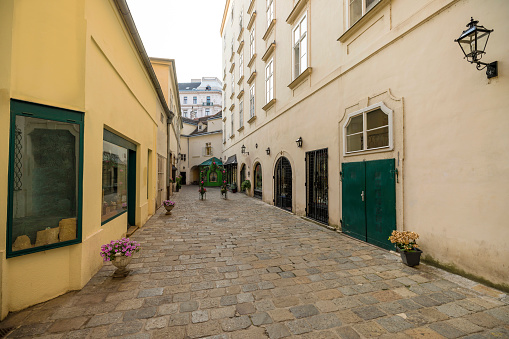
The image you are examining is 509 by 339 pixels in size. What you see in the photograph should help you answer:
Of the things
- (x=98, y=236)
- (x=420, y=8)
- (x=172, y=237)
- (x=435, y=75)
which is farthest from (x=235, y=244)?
(x=420, y=8)

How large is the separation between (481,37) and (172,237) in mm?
7342

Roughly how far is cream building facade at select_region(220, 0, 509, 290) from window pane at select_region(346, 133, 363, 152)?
37mm

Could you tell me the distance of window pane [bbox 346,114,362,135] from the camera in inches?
241

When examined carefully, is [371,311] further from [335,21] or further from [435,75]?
[335,21]

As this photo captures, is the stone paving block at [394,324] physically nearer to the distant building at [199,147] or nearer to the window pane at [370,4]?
the window pane at [370,4]

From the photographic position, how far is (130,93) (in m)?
6.07

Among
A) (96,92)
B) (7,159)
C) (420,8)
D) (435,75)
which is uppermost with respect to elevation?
(420,8)

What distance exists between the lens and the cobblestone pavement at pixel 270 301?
99.6 inches

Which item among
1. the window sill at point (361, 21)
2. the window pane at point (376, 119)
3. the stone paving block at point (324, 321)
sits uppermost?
the window sill at point (361, 21)

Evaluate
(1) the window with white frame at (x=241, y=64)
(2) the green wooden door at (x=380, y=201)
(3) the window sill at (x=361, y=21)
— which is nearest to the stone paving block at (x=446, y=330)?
(2) the green wooden door at (x=380, y=201)

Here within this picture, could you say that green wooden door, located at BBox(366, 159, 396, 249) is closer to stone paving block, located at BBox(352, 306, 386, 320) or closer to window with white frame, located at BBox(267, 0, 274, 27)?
stone paving block, located at BBox(352, 306, 386, 320)

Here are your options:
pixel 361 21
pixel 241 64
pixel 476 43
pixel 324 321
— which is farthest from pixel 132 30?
pixel 241 64

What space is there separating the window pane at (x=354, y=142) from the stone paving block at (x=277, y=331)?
4898 mm

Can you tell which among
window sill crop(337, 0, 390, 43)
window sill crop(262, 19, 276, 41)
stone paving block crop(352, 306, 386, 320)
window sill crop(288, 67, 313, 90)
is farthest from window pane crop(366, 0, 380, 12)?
stone paving block crop(352, 306, 386, 320)
